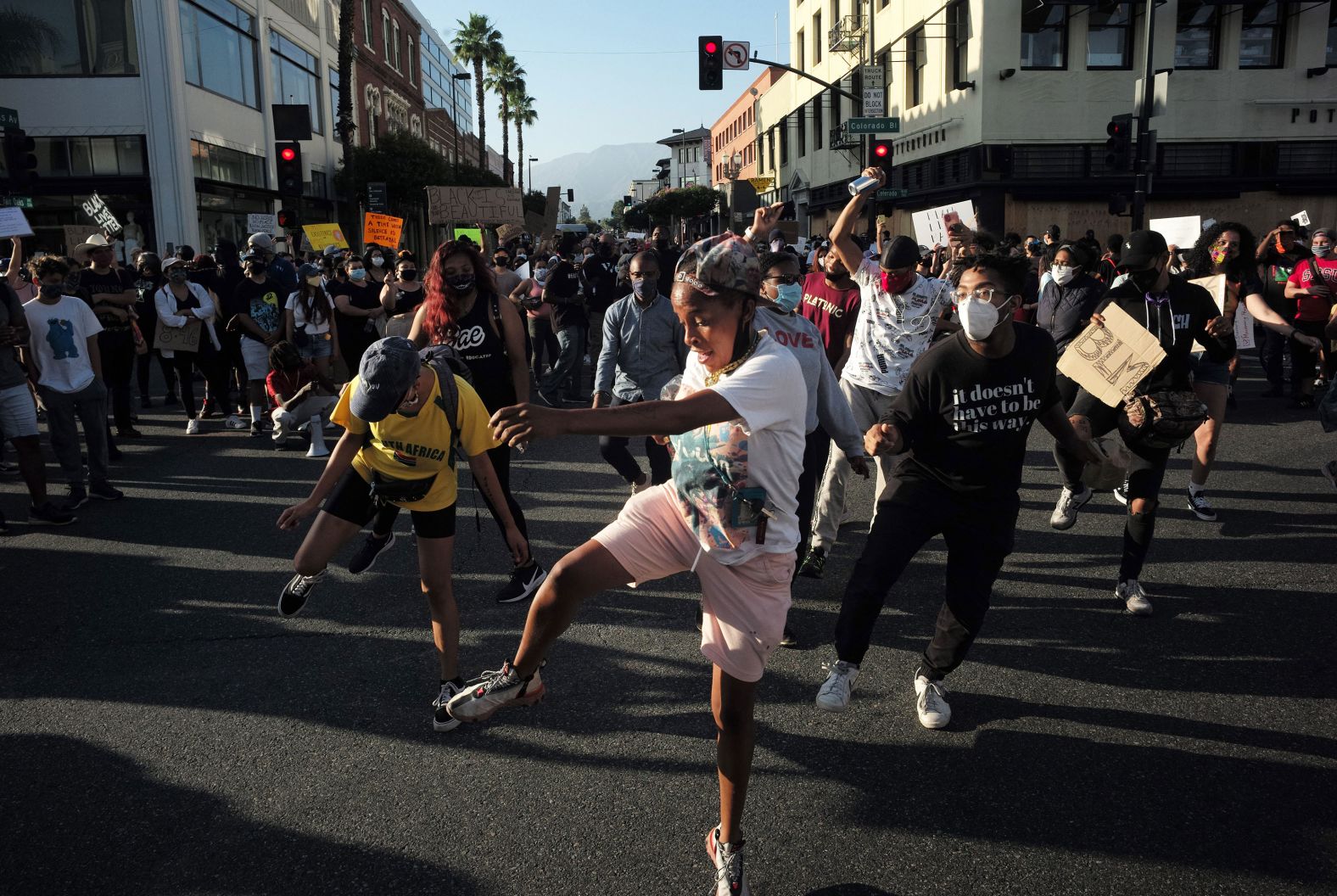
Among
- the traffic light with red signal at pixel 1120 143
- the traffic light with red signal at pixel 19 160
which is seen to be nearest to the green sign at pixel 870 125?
the traffic light with red signal at pixel 1120 143

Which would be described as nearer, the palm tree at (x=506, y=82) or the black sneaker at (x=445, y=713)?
the black sneaker at (x=445, y=713)

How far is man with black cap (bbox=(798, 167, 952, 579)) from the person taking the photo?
589cm

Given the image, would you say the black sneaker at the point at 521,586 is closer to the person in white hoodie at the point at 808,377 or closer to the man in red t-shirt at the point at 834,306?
the person in white hoodie at the point at 808,377

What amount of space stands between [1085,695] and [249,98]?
33034mm

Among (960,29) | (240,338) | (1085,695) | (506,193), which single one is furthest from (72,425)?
(960,29)

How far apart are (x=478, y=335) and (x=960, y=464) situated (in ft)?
9.62

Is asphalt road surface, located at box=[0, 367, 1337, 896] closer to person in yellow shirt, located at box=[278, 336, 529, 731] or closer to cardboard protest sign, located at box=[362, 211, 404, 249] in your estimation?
person in yellow shirt, located at box=[278, 336, 529, 731]

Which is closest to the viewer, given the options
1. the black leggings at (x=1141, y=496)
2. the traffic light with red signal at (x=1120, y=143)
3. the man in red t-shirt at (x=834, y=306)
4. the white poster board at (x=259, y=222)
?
the black leggings at (x=1141, y=496)

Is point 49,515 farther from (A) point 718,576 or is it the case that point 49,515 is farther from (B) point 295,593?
(A) point 718,576

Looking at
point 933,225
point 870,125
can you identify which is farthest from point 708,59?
point 933,225

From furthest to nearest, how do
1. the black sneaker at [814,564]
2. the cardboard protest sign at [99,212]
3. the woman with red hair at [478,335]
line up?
the cardboard protest sign at [99,212] → the black sneaker at [814,564] → the woman with red hair at [478,335]

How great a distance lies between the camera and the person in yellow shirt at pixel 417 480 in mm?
4023

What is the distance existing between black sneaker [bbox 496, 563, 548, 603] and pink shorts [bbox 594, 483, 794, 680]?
107 inches

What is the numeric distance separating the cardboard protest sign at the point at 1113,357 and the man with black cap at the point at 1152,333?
15cm
